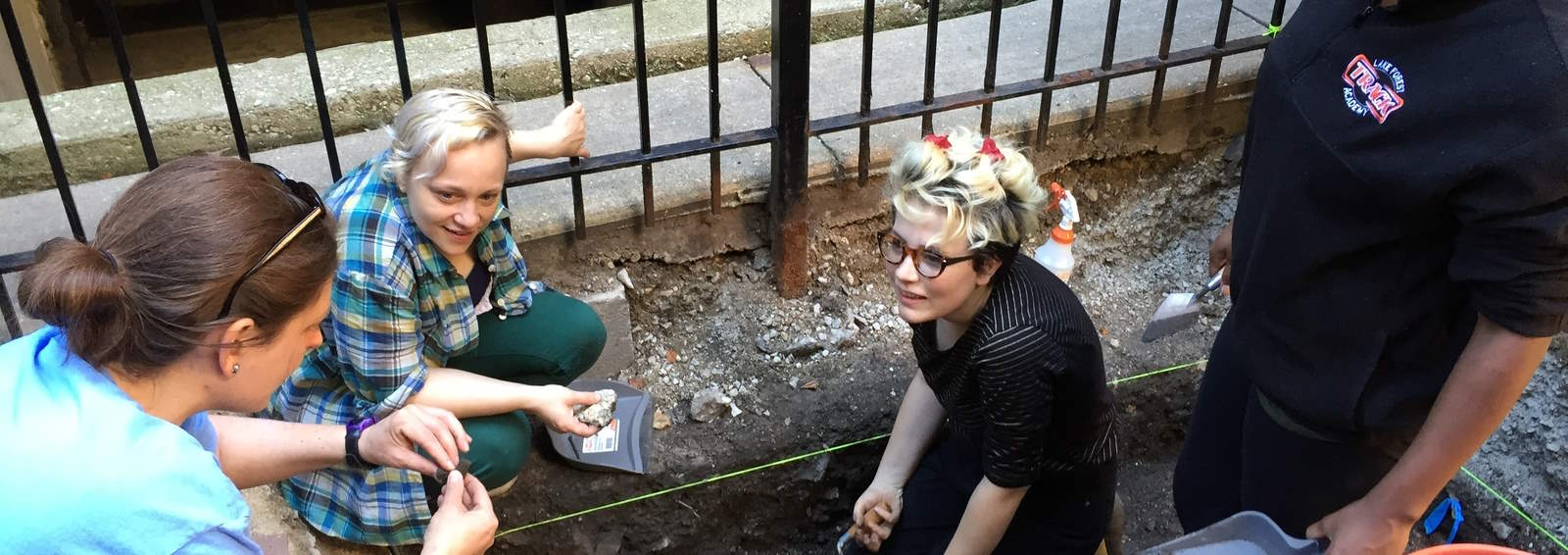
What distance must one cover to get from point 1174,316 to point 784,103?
1.40 m

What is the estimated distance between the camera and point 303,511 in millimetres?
2525

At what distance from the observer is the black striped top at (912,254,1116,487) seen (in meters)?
2.26

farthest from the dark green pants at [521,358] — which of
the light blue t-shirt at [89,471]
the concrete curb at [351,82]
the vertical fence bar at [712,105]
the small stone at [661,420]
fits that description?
the concrete curb at [351,82]

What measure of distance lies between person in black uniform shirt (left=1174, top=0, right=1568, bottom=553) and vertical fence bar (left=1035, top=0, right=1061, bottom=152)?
1120 millimetres

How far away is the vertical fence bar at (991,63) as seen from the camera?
300 centimetres

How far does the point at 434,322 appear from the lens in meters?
2.46

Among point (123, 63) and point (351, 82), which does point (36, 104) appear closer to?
point (123, 63)

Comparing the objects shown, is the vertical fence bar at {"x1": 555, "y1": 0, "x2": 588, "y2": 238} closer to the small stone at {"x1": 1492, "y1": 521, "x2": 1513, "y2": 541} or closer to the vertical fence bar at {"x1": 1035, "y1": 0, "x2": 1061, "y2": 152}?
the vertical fence bar at {"x1": 1035, "y1": 0, "x2": 1061, "y2": 152}

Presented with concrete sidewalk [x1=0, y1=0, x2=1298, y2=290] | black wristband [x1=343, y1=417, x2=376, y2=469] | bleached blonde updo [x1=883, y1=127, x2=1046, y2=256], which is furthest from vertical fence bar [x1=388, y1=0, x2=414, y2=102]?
bleached blonde updo [x1=883, y1=127, x2=1046, y2=256]

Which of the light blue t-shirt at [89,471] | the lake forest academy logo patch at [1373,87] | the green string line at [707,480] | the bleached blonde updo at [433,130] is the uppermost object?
the lake forest academy logo patch at [1373,87]

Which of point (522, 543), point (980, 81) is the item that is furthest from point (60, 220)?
point (980, 81)

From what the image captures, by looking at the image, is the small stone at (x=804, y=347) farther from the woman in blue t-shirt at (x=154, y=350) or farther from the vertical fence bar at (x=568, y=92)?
the woman in blue t-shirt at (x=154, y=350)

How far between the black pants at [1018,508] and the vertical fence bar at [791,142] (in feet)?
2.47

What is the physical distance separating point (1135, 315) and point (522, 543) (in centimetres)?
195
